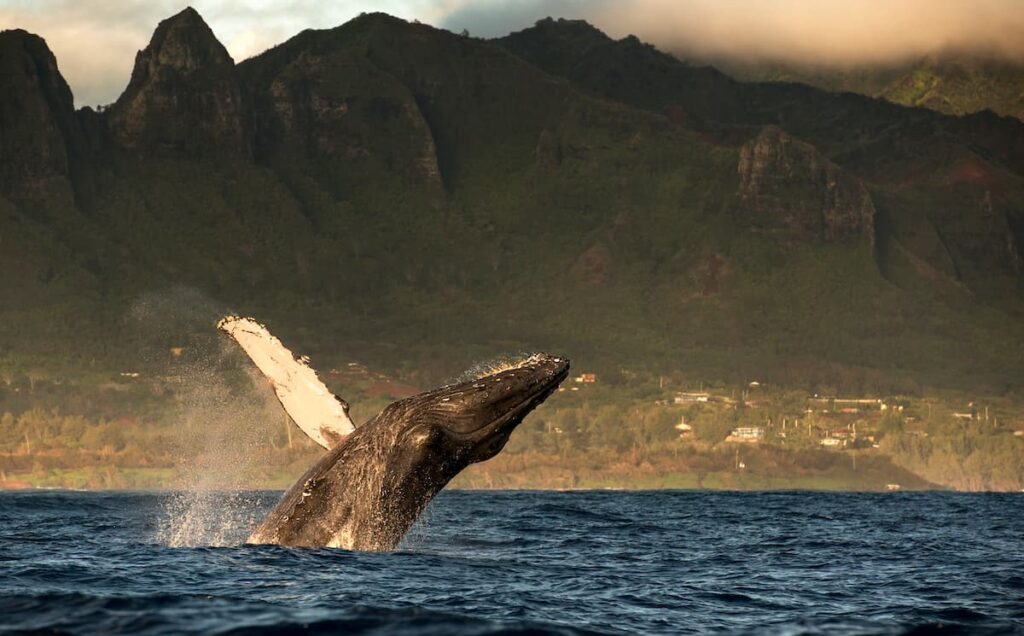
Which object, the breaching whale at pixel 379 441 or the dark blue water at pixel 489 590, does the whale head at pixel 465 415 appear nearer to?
the breaching whale at pixel 379 441

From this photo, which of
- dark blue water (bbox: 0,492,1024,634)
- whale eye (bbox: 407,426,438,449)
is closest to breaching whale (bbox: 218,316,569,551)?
whale eye (bbox: 407,426,438,449)

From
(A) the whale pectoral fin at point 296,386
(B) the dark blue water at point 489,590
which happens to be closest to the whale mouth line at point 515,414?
(A) the whale pectoral fin at point 296,386

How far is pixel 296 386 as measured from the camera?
16375 millimetres

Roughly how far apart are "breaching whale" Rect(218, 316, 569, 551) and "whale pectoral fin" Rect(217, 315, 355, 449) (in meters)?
0.01

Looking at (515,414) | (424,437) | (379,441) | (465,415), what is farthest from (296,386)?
(515,414)

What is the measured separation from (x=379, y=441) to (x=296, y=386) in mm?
1133

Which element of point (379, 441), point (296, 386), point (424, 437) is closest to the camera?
point (424, 437)

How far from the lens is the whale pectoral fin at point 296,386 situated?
16344 mm

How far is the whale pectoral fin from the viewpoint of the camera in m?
16.3

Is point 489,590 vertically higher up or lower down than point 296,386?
lower down

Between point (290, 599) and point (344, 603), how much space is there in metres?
0.59

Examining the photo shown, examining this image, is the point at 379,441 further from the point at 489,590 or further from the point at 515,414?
the point at 489,590

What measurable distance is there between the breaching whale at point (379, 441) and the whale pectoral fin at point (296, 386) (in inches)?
0.4

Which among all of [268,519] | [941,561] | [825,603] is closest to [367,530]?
[268,519]
